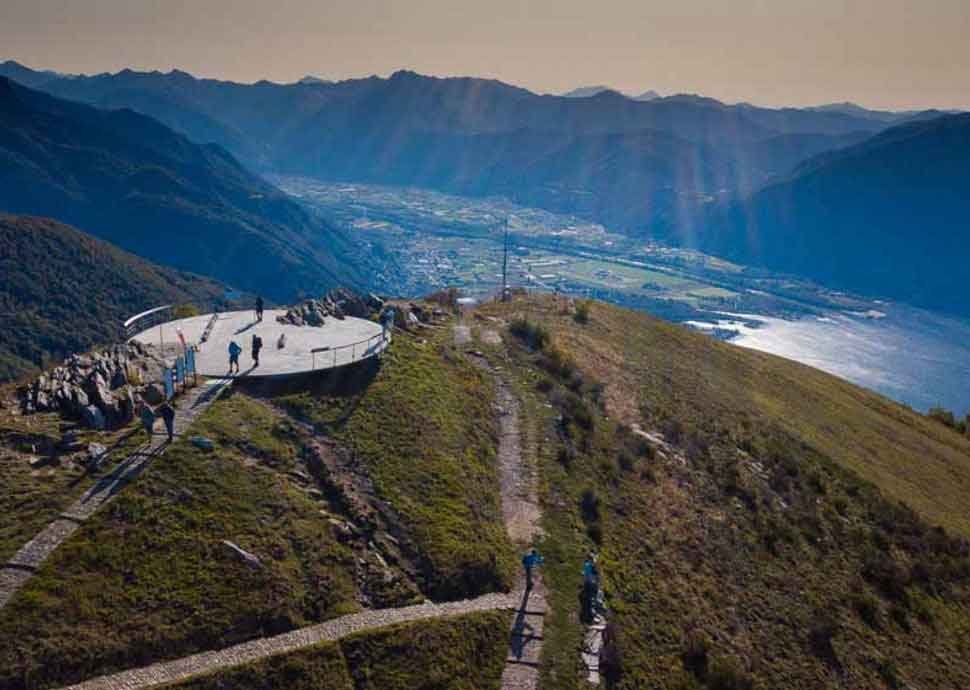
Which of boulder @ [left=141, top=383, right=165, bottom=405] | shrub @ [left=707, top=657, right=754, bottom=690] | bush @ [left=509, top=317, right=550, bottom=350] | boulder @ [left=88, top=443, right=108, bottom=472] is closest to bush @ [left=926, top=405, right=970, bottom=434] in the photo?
bush @ [left=509, top=317, right=550, bottom=350]

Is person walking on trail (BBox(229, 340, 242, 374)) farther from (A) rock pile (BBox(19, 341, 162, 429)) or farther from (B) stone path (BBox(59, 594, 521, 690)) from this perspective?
(B) stone path (BBox(59, 594, 521, 690))

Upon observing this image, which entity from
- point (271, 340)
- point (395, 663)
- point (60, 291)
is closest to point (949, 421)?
point (271, 340)

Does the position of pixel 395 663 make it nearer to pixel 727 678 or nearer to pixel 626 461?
pixel 727 678

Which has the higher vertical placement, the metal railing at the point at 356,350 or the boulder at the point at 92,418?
the metal railing at the point at 356,350

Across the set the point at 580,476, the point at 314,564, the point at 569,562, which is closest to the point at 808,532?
the point at 580,476

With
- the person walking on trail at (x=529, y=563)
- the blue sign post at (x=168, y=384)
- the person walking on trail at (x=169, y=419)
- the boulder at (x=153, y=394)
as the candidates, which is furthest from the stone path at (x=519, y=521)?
the boulder at (x=153, y=394)

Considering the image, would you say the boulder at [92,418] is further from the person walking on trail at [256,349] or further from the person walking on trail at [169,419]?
the person walking on trail at [256,349]
